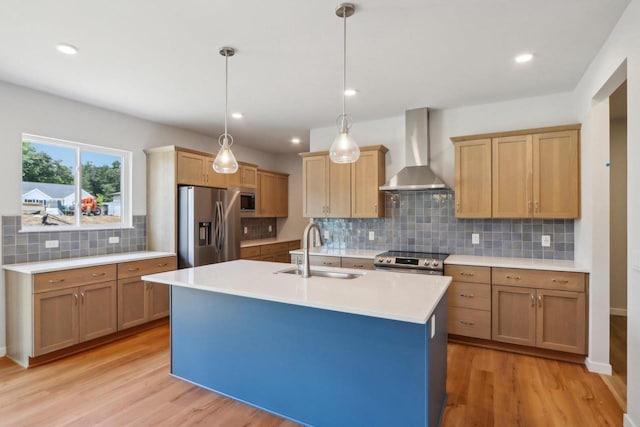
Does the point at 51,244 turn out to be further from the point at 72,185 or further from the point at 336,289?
the point at 336,289

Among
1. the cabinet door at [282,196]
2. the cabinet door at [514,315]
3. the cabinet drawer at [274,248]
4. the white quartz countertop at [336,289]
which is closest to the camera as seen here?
the white quartz countertop at [336,289]

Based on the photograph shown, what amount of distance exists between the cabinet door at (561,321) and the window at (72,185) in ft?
15.3

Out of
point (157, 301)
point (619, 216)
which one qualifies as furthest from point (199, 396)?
point (619, 216)

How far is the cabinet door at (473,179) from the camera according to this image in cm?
356

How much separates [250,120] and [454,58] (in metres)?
2.68

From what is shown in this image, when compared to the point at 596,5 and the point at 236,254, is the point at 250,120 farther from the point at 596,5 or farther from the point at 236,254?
the point at 596,5

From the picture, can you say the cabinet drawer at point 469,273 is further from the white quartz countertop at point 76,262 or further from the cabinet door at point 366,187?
the white quartz countertop at point 76,262

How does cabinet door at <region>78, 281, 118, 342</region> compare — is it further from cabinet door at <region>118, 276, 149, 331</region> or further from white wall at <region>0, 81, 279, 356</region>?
white wall at <region>0, 81, 279, 356</region>

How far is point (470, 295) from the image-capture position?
3.38 m

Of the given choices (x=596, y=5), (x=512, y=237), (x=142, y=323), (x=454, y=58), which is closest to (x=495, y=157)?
(x=512, y=237)

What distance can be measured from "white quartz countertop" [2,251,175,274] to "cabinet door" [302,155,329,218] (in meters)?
1.87

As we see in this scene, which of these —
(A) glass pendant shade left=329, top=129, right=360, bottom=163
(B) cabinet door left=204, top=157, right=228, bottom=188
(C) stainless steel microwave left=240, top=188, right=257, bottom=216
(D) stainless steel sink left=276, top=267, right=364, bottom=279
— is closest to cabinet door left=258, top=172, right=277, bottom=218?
(C) stainless steel microwave left=240, top=188, right=257, bottom=216

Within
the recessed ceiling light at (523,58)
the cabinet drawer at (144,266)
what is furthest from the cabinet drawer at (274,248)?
the recessed ceiling light at (523,58)

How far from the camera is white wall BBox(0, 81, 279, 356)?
3117 millimetres
